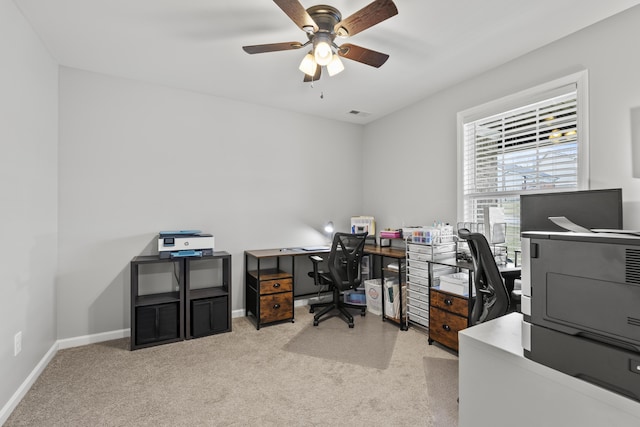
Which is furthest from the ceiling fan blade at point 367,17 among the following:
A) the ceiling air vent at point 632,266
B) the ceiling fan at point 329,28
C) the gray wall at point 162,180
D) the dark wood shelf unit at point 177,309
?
the dark wood shelf unit at point 177,309

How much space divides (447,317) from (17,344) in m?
3.24

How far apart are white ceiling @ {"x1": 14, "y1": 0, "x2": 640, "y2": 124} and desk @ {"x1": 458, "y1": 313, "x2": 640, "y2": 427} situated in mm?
2083

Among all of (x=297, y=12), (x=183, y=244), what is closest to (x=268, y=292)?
(x=183, y=244)

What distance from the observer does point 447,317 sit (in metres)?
2.78

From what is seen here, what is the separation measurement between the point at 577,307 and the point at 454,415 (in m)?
1.37

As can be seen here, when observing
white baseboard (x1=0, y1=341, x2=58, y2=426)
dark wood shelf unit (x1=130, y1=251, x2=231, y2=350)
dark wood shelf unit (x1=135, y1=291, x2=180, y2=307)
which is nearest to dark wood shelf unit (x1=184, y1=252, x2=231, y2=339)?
dark wood shelf unit (x1=130, y1=251, x2=231, y2=350)

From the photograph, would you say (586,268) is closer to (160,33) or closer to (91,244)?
(160,33)

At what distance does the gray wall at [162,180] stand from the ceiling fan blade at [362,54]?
191 centimetres

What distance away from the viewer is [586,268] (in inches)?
35.7

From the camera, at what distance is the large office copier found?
0.82m

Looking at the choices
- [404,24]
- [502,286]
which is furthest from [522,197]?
[404,24]

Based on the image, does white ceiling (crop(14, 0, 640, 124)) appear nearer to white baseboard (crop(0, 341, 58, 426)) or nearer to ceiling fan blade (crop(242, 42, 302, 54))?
ceiling fan blade (crop(242, 42, 302, 54))

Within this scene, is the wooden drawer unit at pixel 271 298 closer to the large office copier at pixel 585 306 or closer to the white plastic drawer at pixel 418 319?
the white plastic drawer at pixel 418 319

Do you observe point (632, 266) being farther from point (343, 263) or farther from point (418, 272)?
point (343, 263)
